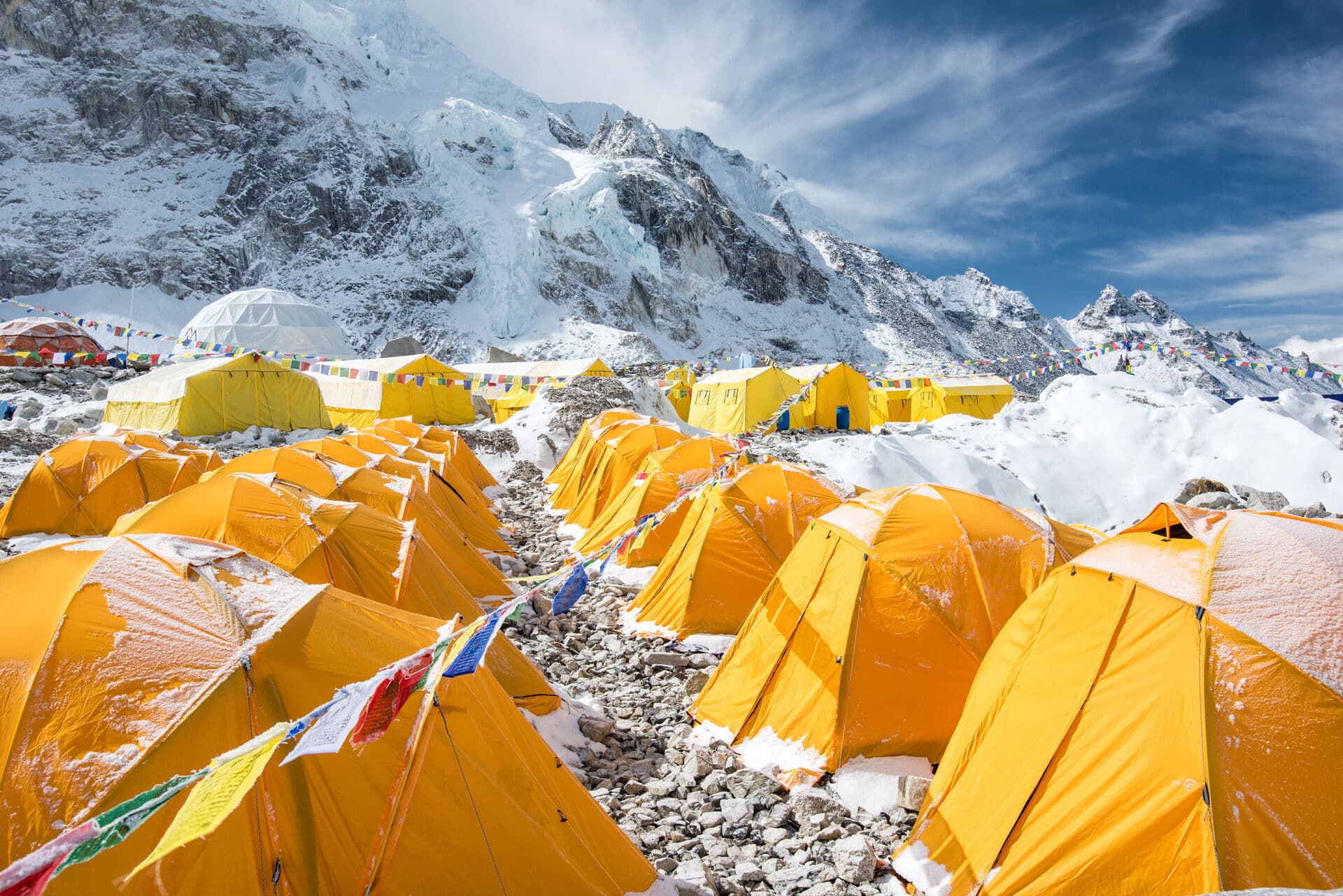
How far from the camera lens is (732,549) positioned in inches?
299

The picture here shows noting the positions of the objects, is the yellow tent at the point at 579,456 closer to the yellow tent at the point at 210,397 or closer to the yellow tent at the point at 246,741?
the yellow tent at the point at 246,741

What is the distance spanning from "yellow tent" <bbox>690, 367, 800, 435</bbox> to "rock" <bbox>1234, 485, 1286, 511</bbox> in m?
14.5

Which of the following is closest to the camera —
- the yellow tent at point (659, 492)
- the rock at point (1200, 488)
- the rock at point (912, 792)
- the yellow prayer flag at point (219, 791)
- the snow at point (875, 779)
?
the yellow prayer flag at point (219, 791)

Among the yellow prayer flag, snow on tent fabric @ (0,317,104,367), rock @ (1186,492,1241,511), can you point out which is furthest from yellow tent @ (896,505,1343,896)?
snow on tent fabric @ (0,317,104,367)

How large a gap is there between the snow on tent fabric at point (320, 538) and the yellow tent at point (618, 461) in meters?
5.95

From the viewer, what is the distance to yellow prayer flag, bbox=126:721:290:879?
6.32ft

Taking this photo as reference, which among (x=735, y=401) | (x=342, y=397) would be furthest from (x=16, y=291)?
(x=735, y=401)

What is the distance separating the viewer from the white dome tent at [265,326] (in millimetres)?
33969

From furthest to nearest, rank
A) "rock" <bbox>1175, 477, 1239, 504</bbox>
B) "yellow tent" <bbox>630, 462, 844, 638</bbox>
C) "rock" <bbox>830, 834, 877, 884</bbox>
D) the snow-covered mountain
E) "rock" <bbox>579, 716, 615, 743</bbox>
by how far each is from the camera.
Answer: the snow-covered mountain, "rock" <bbox>1175, 477, 1239, 504</bbox>, "yellow tent" <bbox>630, 462, 844, 638</bbox>, "rock" <bbox>579, 716, 615, 743</bbox>, "rock" <bbox>830, 834, 877, 884</bbox>

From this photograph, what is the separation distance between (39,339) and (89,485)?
81.2 feet

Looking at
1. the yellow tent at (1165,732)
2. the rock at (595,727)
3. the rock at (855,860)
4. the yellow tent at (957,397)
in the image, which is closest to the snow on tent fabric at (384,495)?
the rock at (595,727)

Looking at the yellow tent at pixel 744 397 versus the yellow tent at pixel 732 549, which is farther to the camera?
the yellow tent at pixel 744 397

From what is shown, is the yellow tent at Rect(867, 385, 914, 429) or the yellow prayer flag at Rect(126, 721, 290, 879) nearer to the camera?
the yellow prayer flag at Rect(126, 721, 290, 879)

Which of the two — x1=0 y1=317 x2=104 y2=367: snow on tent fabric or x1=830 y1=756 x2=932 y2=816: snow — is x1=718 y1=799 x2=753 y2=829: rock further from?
x1=0 y1=317 x2=104 y2=367: snow on tent fabric
